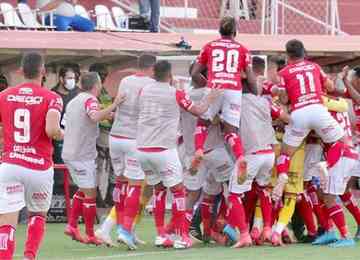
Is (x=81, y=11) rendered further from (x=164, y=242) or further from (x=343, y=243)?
(x=343, y=243)

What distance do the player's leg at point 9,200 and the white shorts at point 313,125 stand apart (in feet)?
12.2

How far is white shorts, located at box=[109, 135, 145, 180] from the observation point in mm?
13461

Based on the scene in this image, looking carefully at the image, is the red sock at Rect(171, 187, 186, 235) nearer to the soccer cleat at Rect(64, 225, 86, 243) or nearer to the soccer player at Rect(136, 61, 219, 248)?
the soccer player at Rect(136, 61, 219, 248)

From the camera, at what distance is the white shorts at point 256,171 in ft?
43.7

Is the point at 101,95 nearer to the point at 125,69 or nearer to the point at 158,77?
the point at 125,69

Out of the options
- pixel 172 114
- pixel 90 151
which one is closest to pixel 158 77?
pixel 172 114

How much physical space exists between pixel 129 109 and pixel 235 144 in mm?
1301

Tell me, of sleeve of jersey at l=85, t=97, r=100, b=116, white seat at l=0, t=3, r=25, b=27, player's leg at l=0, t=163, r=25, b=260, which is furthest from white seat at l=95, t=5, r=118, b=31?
player's leg at l=0, t=163, r=25, b=260

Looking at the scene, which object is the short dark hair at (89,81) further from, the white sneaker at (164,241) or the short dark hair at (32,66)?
the short dark hair at (32,66)

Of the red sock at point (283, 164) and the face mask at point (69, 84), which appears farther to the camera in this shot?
the face mask at point (69, 84)

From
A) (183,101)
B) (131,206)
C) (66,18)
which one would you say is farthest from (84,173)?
(66,18)

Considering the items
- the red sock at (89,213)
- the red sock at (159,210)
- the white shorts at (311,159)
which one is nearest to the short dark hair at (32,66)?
the red sock at (159,210)

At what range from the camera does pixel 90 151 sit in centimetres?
1397

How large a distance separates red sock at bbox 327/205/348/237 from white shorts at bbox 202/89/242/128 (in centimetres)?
140
